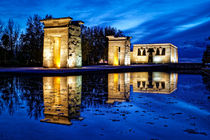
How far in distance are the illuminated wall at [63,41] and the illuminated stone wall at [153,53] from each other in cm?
2997

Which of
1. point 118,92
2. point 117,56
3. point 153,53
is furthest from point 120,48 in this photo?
point 118,92

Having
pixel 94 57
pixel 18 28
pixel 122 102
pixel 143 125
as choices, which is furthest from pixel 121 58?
pixel 143 125

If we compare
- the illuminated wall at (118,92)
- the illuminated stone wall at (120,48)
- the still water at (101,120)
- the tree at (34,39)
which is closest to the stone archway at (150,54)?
the illuminated stone wall at (120,48)

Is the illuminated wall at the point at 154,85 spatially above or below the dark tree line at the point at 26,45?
below

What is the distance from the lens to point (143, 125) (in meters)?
3.85

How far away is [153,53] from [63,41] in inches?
1273

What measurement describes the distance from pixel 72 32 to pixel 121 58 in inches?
510

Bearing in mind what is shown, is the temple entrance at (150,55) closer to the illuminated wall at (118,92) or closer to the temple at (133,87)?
the temple at (133,87)

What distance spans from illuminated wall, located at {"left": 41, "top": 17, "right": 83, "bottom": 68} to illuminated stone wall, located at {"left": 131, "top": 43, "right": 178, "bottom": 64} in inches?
1180

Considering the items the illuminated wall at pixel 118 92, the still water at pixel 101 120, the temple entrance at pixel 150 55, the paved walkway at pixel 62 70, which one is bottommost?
the still water at pixel 101 120

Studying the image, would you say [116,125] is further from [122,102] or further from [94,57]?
[94,57]

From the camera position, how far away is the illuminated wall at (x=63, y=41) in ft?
61.7

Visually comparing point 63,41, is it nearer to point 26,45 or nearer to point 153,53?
point 26,45

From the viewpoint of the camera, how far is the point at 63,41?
18891 mm
